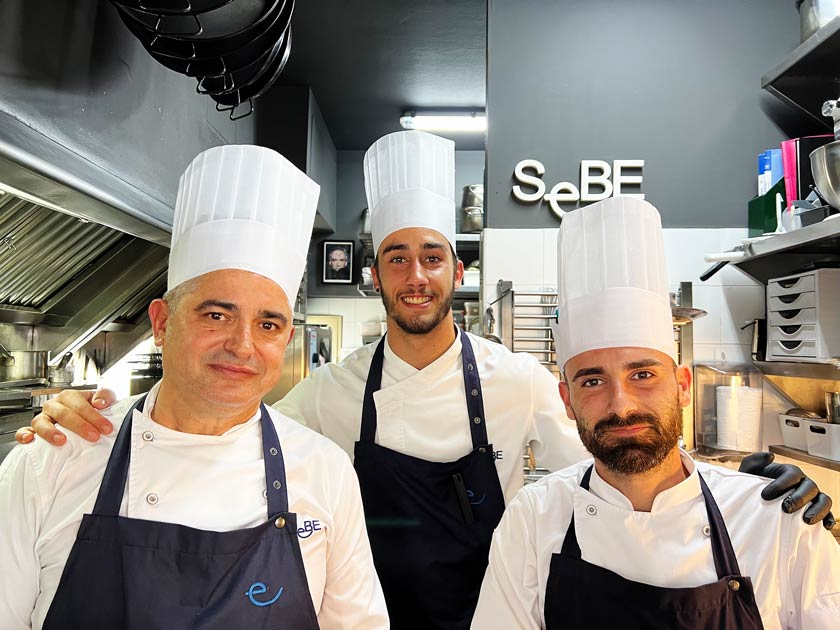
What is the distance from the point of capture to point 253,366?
48.0 inches

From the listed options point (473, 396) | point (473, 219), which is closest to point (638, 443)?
point (473, 396)

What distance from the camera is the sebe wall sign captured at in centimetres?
282

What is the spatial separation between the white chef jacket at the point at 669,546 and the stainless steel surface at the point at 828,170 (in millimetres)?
1114

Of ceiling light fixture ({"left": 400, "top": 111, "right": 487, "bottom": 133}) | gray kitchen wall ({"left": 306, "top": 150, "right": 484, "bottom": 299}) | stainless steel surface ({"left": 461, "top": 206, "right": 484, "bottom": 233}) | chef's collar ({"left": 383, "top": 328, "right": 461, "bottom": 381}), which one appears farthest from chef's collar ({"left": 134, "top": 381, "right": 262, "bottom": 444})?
gray kitchen wall ({"left": 306, "top": 150, "right": 484, "bottom": 299})

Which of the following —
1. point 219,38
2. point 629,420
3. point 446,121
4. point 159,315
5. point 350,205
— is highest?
point 446,121

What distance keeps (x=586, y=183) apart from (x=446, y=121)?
7.04 ft

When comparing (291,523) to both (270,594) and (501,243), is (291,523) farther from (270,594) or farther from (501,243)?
(501,243)

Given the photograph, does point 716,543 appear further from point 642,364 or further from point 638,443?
point 642,364

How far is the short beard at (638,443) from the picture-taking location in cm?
126

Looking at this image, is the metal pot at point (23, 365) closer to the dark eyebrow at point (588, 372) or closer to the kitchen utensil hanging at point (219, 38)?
the kitchen utensil hanging at point (219, 38)

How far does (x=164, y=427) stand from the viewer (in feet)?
4.16

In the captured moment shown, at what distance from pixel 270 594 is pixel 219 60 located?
1.47 m

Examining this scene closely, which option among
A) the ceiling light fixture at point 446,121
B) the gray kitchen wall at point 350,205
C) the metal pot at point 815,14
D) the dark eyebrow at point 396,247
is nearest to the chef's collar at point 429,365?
the dark eyebrow at point 396,247

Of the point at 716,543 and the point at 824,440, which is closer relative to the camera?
the point at 716,543
